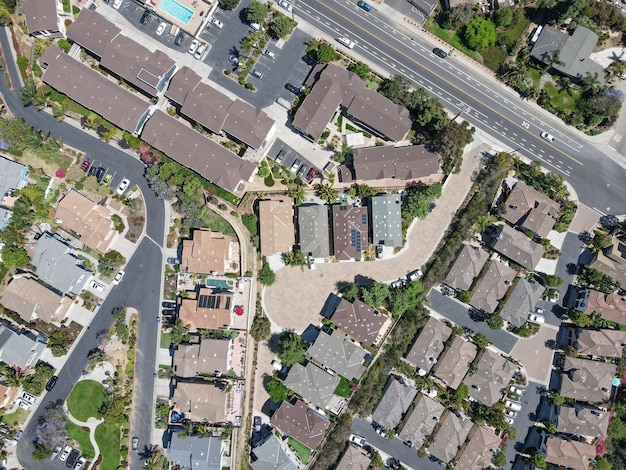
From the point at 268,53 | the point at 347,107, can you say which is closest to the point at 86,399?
the point at 347,107

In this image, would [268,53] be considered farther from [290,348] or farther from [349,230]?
[290,348]

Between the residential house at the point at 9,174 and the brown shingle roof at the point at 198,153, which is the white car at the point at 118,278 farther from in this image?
the residential house at the point at 9,174

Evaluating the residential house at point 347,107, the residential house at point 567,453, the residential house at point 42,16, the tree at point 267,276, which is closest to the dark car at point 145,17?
the residential house at point 42,16

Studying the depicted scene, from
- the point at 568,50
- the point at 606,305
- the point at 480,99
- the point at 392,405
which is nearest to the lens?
the point at 392,405

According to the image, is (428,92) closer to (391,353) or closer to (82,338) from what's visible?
(391,353)

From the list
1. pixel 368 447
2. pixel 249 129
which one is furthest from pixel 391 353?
pixel 249 129

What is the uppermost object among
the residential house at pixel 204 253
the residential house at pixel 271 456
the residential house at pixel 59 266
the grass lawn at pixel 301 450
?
the residential house at pixel 204 253
